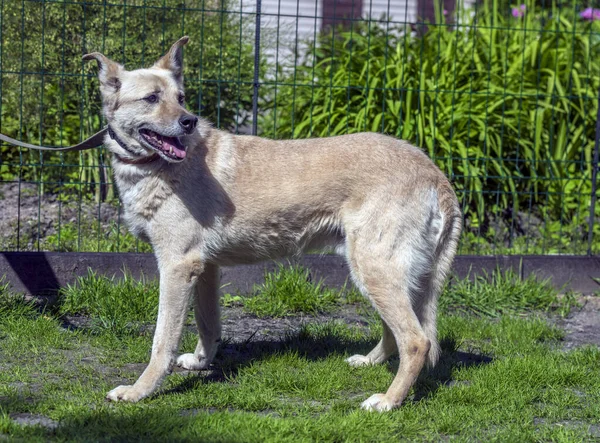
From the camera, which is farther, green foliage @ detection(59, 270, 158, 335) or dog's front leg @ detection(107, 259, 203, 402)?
green foliage @ detection(59, 270, 158, 335)

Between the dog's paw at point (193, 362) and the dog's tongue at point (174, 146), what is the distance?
120 cm

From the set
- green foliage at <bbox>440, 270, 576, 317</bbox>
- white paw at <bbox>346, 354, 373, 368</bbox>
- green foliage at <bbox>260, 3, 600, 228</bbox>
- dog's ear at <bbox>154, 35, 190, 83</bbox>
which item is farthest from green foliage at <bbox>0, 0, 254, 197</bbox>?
white paw at <bbox>346, 354, 373, 368</bbox>

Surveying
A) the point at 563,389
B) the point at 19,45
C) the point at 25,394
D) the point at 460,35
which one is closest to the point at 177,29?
the point at 19,45

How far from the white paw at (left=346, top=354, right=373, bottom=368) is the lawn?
0.23 feet

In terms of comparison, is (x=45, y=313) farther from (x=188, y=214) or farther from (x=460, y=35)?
(x=460, y=35)

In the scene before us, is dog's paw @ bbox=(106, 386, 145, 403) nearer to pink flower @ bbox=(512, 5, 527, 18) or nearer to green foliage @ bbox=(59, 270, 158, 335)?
green foliage @ bbox=(59, 270, 158, 335)

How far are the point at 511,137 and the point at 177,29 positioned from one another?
3.31 meters

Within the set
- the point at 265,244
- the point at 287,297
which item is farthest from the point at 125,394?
the point at 287,297

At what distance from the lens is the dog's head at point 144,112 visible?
13.3ft

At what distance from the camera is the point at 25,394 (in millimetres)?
3891

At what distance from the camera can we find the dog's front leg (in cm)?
406

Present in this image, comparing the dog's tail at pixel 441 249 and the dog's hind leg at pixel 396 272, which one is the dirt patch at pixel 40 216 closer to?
the dog's hind leg at pixel 396 272

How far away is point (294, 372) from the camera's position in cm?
443

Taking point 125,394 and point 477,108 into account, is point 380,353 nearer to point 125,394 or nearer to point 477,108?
point 125,394
